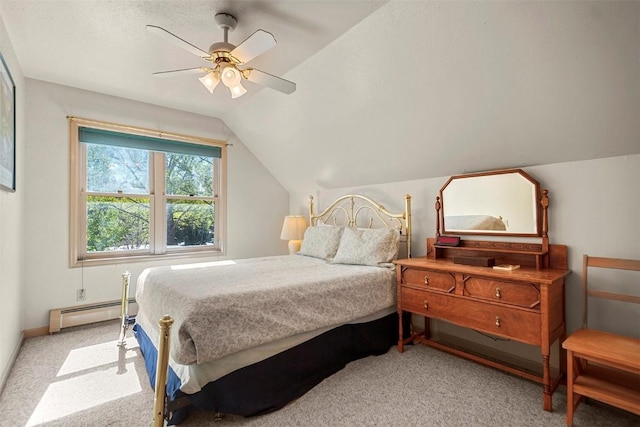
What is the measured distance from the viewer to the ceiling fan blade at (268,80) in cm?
211

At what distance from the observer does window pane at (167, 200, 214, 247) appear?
389 cm

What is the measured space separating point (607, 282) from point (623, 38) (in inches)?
58.0

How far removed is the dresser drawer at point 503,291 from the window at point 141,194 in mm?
3196

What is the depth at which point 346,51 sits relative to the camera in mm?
2369

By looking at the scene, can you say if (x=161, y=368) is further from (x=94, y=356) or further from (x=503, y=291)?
(x=503, y=291)

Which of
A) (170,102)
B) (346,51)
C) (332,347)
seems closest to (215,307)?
(332,347)

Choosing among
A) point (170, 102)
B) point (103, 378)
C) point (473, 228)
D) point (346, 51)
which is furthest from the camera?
point (170, 102)

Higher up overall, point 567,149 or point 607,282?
point 567,149

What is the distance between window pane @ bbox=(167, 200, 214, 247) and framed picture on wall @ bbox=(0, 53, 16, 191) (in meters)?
1.62

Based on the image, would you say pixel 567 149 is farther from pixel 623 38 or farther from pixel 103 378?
pixel 103 378

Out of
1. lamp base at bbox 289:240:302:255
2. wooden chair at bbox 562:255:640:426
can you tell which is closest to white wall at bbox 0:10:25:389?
lamp base at bbox 289:240:302:255

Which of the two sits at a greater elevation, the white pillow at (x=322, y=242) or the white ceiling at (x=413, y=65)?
the white ceiling at (x=413, y=65)

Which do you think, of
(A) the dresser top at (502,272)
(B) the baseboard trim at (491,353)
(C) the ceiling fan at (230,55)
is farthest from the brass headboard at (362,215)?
(C) the ceiling fan at (230,55)

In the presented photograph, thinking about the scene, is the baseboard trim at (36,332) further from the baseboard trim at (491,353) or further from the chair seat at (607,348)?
the chair seat at (607,348)
